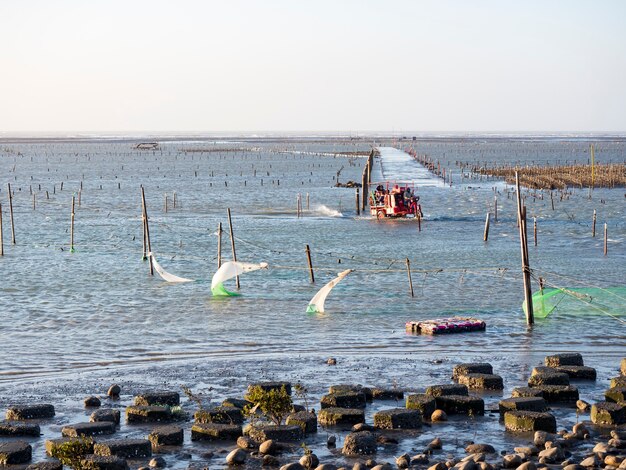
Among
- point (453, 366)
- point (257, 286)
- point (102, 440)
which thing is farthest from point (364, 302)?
point (102, 440)

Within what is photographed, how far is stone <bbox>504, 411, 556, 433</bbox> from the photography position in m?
16.5

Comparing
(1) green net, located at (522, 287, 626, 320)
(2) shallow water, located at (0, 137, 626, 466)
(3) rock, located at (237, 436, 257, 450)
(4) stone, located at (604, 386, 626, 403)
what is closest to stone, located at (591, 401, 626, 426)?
(4) stone, located at (604, 386, 626, 403)

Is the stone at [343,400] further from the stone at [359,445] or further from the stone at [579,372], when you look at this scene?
the stone at [579,372]

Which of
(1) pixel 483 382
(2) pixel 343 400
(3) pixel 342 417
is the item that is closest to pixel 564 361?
(1) pixel 483 382

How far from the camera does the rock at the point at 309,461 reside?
1463cm

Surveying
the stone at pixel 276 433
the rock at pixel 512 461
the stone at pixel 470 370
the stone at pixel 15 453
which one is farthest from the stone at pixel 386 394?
the stone at pixel 15 453

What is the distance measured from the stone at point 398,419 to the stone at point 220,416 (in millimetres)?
2332

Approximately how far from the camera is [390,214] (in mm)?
61125

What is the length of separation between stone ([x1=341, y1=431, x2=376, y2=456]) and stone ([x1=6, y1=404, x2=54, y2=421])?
18.3 ft

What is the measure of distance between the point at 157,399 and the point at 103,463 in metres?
3.93

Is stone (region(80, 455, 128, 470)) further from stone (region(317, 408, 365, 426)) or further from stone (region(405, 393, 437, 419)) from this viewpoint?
stone (region(405, 393, 437, 419))

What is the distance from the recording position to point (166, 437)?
1611 centimetres

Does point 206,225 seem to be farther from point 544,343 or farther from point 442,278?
point 544,343

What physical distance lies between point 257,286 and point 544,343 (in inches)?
508
